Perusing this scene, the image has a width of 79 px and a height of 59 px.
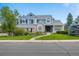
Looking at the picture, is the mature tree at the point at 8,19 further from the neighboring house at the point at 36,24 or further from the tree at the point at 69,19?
the tree at the point at 69,19

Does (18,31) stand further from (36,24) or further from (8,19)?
(36,24)

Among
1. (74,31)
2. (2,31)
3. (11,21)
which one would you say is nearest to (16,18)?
(11,21)

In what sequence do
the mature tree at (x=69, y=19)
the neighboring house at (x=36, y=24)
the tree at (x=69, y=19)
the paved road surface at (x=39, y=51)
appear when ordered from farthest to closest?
the mature tree at (x=69, y=19), the tree at (x=69, y=19), the neighboring house at (x=36, y=24), the paved road surface at (x=39, y=51)

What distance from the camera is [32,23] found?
33375 mm

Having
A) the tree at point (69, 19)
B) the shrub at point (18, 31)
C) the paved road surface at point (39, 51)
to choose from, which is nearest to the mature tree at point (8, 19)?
the shrub at point (18, 31)

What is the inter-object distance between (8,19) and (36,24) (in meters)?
4.08

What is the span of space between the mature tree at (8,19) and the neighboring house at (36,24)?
765mm

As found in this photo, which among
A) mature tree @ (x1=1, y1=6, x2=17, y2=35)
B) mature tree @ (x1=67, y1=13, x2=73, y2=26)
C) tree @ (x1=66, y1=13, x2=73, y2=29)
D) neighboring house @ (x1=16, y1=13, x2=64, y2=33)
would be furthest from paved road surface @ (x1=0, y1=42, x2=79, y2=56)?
mature tree @ (x1=67, y1=13, x2=73, y2=26)

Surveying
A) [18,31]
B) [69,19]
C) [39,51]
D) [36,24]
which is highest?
[69,19]

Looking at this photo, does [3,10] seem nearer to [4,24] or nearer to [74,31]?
[4,24]

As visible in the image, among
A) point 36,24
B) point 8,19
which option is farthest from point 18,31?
point 36,24

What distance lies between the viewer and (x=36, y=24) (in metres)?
33.2

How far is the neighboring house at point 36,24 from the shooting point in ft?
105

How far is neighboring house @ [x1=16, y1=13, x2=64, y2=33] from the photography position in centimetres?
3192
